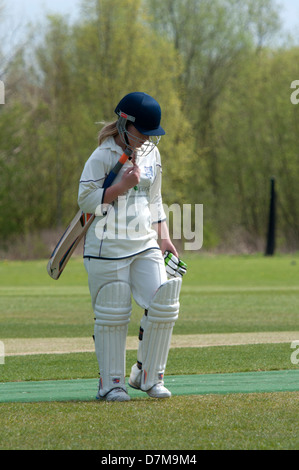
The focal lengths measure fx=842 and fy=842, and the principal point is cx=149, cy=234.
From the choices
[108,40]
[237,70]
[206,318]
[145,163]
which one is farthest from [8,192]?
[145,163]

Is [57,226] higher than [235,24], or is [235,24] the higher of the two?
[235,24]

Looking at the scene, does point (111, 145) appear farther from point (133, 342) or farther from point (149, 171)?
point (133, 342)

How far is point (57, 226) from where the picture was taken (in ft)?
137

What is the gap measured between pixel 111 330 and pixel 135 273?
418 millimetres

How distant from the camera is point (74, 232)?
577 cm

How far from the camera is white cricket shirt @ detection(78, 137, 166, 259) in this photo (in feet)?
18.3

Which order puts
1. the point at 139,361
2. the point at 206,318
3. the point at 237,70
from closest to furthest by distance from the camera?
the point at 139,361, the point at 206,318, the point at 237,70

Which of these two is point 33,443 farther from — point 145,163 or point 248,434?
point 145,163

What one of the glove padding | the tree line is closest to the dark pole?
the tree line

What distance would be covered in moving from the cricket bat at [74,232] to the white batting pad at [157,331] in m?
0.69

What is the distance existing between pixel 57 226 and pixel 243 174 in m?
13.0

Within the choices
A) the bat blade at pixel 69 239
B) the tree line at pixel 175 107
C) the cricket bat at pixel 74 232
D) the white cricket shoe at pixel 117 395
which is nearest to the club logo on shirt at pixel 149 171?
the cricket bat at pixel 74 232

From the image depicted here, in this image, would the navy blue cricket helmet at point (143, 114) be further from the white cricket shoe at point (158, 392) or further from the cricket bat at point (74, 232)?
the white cricket shoe at point (158, 392)

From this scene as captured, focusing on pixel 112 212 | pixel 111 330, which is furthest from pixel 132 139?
pixel 111 330
